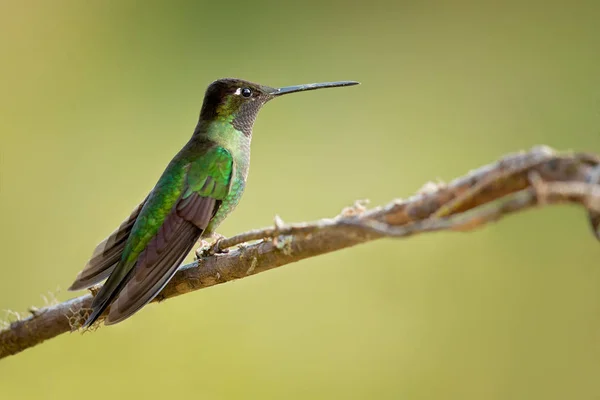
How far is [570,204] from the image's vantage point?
3.86 ft

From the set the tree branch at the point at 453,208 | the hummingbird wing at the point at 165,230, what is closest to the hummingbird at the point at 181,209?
the hummingbird wing at the point at 165,230

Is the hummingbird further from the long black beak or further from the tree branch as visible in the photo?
the tree branch

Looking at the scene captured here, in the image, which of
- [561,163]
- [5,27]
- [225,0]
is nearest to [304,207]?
[225,0]

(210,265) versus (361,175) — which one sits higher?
(361,175)

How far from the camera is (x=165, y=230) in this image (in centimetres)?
232

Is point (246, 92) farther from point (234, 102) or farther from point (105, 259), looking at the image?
point (105, 259)

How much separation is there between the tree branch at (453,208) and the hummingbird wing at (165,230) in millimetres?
295

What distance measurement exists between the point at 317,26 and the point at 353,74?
0.67 metres

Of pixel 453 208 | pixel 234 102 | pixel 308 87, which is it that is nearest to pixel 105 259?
pixel 234 102

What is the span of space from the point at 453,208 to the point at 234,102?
5.08ft

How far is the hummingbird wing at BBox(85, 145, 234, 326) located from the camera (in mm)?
2105

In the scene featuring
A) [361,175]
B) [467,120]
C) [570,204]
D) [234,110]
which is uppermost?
[467,120]

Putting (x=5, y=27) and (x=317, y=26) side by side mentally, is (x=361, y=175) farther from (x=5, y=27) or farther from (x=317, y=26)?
(x=5, y=27)

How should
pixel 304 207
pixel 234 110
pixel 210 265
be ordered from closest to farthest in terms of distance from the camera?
pixel 210 265 < pixel 234 110 < pixel 304 207
